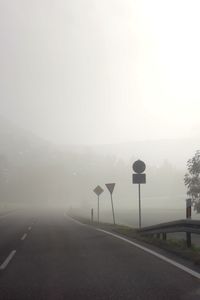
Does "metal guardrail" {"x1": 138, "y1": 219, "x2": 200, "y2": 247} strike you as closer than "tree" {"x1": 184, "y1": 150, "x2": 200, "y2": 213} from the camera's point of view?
Yes

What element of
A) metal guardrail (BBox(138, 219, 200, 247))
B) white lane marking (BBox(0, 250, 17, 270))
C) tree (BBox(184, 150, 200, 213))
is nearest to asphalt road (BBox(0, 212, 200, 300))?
white lane marking (BBox(0, 250, 17, 270))

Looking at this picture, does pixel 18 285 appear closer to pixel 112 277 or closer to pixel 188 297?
pixel 112 277

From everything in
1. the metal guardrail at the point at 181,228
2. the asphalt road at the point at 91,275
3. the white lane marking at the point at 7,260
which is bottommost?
the white lane marking at the point at 7,260

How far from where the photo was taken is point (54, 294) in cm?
786

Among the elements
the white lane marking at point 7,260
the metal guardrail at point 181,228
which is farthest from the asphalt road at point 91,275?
the metal guardrail at point 181,228

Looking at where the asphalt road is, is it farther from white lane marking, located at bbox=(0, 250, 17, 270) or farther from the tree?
the tree

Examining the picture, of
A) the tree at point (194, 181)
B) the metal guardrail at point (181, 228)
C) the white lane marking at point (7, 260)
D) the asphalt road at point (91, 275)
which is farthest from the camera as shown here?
the tree at point (194, 181)

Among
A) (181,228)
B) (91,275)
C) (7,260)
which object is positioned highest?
(181,228)

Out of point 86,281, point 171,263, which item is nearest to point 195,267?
point 171,263

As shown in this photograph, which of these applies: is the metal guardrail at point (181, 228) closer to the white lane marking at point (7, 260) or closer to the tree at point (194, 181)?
the white lane marking at point (7, 260)

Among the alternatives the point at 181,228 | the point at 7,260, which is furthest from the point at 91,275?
the point at 181,228

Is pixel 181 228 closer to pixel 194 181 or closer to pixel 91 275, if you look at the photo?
pixel 91 275

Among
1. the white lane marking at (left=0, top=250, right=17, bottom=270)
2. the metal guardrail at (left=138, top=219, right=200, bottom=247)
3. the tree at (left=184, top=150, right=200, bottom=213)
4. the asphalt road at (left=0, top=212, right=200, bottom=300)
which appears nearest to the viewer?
the asphalt road at (left=0, top=212, right=200, bottom=300)

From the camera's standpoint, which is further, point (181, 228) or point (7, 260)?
point (181, 228)
